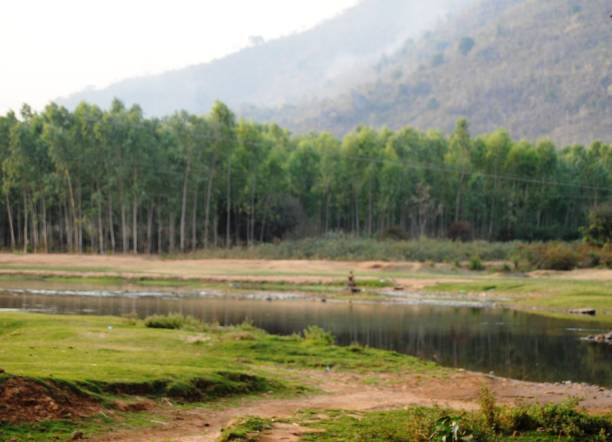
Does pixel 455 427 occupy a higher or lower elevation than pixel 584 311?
higher

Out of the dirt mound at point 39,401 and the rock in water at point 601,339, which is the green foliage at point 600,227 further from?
the dirt mound at point 39,401

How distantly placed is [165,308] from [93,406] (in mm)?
27385

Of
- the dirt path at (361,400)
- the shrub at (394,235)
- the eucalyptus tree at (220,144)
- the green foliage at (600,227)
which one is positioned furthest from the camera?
the shrub at (394,235)

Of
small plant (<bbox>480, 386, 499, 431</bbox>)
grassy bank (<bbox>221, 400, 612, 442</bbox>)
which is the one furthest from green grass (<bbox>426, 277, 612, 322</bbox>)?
small plant (<bbox>480, 386, 499, 431</bbox>)

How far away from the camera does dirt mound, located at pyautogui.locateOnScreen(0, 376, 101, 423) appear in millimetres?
12109

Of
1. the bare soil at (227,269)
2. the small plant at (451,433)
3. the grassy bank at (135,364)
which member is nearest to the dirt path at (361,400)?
the grassy bank at (135,364)

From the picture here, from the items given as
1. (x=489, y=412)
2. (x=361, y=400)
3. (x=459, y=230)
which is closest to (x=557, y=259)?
(x=459, y=230)

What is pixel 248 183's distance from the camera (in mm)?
89625

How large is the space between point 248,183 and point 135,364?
72.3m

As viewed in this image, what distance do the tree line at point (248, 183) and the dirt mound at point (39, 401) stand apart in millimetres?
66539

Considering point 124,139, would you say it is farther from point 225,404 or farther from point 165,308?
point 225,404

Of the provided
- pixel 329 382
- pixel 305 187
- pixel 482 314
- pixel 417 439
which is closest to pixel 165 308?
pixel 482 314

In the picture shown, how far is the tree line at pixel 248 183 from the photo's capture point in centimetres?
8081

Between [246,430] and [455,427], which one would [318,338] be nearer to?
[246,430]
